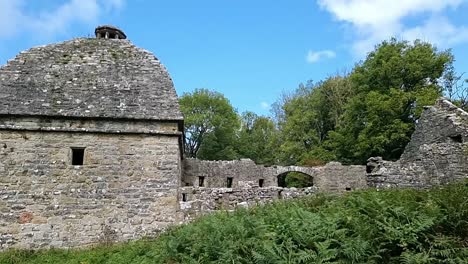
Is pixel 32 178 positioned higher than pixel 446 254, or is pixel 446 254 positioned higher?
pixel 32 178

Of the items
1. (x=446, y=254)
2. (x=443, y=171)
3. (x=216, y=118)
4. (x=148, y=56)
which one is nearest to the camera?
A: (x=446, y=254)

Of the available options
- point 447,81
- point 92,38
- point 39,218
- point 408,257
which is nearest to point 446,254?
point 408,257

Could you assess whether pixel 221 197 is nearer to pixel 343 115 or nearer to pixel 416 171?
pixel 416 171

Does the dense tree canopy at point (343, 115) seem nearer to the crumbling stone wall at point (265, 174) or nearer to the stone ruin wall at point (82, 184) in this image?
the crumbling stone wall at point (265, 174)

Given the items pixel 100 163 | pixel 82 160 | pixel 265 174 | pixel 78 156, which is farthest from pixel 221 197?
pixel 265 174

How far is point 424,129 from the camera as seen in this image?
57.5 feet

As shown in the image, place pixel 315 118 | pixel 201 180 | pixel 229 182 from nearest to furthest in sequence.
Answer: pixel 201 180 → pixel 229 182 → pixel 315 118

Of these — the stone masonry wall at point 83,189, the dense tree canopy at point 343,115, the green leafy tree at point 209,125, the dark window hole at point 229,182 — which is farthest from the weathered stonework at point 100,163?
the green leafy tree at point 209,125

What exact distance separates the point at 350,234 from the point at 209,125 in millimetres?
41296

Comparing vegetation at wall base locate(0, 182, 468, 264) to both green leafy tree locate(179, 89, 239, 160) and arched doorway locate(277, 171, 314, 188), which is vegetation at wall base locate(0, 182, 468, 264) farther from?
green leafy tree locate(179, 89, 239, 160)

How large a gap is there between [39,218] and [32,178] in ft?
4.37

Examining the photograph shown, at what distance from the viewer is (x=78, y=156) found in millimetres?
14820

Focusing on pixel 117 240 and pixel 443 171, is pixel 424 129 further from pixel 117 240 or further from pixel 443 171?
pixel 117 240

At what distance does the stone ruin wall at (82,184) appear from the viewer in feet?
45.5
